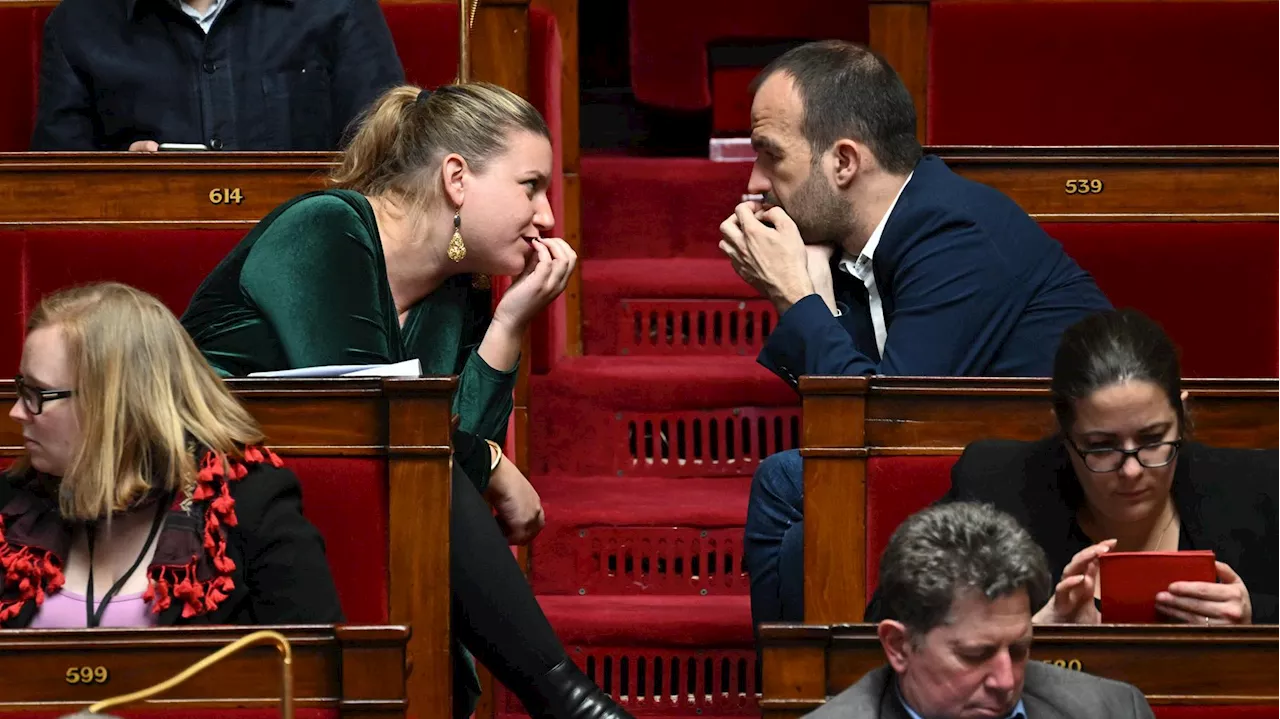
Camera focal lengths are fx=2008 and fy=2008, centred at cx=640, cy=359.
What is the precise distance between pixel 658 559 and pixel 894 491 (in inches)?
13.8

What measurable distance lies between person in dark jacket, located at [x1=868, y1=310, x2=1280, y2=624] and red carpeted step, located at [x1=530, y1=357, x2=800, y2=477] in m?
0.44

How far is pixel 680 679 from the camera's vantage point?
1120mm

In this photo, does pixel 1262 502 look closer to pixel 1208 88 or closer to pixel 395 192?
pixel 395 192

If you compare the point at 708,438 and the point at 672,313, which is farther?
the point at 672,313

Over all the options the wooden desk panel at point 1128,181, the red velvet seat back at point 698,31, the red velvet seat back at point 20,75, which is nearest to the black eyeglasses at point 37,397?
the wooden desk panel at point 1128,181

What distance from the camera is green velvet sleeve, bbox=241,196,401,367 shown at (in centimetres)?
93

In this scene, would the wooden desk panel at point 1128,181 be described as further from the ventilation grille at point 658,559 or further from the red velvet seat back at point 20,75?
the red velvet seat back at point 20,75

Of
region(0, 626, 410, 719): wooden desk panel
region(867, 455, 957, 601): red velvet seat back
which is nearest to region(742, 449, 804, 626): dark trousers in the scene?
region(867, 455, 957, 601): red velvet seat back

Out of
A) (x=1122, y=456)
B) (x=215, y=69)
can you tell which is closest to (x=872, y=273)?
(x=1122, y=456)

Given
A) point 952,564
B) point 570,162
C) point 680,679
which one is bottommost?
point 680,679

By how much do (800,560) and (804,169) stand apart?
226mm

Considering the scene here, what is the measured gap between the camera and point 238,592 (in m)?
0.78

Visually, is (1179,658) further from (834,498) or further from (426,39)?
(426,39)

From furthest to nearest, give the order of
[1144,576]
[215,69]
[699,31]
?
[699,31] < [215,69] < [1144,576]
